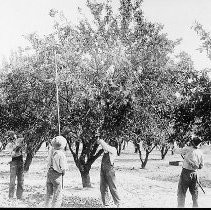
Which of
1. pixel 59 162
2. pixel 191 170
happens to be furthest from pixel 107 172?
pixel 191 170

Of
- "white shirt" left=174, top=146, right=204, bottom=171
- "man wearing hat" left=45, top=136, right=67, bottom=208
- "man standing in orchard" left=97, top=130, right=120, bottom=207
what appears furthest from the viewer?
"man standing in orchard" left=97, top=130, right=120, bottom=207

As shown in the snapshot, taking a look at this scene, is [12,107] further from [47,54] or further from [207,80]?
[207,80]

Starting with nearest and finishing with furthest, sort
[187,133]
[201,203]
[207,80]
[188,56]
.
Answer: [201,203]
[188,56]
[207,80]
[187,133]

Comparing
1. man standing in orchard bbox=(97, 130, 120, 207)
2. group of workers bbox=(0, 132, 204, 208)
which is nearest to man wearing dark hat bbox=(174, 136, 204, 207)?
group of workers bbox=(0, 132, 204, 208)

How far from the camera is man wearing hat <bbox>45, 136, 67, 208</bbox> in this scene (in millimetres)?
8242

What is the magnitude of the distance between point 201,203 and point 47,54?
672cm

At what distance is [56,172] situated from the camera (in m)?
8.33

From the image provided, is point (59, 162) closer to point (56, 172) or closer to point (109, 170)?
point (56, 172)

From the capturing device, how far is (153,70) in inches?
477

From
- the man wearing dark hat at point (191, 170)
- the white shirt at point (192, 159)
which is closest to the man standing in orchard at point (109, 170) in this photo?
the man wearing dark hat at point (191, 170)

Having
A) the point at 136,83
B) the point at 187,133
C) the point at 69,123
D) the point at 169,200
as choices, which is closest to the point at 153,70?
the point at 136,83

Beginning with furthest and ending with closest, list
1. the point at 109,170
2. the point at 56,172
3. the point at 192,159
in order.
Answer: the point at 109,170, the point at 192,159, the point at 56,172

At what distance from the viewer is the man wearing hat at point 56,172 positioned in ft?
27.0

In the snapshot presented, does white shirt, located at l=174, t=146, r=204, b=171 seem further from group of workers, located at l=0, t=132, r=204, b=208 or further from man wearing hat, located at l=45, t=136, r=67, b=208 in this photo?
man wearing hat, located at l=45, t=136, r=67, b=208
